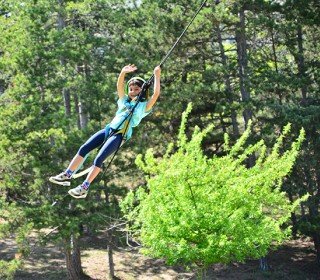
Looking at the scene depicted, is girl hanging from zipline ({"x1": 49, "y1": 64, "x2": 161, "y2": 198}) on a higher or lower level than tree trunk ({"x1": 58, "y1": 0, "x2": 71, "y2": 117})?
lower

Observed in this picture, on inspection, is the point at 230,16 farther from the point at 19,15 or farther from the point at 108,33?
the point at 19,15

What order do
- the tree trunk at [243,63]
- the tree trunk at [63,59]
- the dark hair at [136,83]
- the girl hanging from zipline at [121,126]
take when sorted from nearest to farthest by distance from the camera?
the girl hanging from zipline at [121,126], the dark hair at [136,83], the tree trunk at [63,59], the tree trunk at [243,63]

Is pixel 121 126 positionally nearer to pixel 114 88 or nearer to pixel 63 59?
pixel 114 88

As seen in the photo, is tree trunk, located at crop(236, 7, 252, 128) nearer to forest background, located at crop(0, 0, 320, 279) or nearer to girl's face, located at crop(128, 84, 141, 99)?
forest background, located at crop(0, 0, 320, 279)

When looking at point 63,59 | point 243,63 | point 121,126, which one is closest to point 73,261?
point 63,59

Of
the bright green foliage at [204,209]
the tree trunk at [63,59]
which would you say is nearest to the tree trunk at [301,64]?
the tree trunk at [63,59]

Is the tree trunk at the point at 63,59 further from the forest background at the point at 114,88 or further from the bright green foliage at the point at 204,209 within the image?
the bright green foliage at the point at 204,209

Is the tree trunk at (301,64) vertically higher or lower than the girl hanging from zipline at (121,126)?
higher

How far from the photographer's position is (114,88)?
17453 mm

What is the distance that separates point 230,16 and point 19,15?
22.1 feet

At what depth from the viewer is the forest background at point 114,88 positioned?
48.9ft

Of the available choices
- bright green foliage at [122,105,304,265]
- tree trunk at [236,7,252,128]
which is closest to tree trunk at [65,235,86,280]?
bright green foliage at [122,105,304,265]

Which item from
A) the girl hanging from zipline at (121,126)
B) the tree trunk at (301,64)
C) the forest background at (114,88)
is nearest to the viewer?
the girl hanging from zipline at (121,126)

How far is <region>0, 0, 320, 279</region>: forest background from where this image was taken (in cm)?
1491
